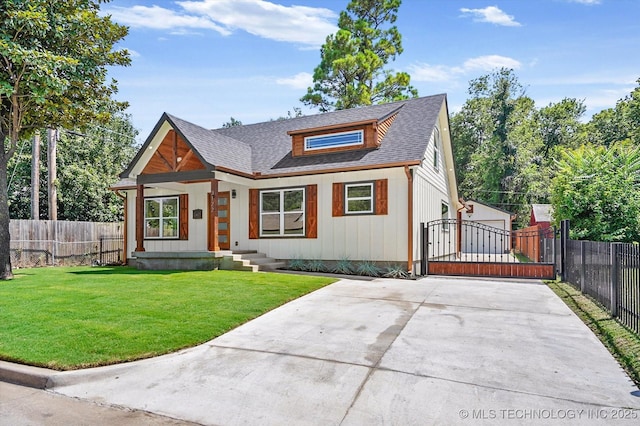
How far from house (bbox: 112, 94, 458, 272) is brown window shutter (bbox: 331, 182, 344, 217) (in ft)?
0.11

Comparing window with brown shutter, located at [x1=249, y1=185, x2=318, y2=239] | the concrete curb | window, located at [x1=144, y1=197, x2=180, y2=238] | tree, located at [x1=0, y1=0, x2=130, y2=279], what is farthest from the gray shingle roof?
the concrete curb

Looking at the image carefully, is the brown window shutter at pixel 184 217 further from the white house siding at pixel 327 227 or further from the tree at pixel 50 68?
the tree at pixel 50 68

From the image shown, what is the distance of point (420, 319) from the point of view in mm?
6461

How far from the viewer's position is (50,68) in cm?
986

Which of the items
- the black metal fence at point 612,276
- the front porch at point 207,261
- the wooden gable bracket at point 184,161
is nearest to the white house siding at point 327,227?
the front porch at point 207,261

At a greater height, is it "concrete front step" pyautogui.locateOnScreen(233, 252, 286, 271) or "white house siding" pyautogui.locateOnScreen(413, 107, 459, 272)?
"white house siding" pyautogui.locateOnScreen(413, 107, 459, 272)

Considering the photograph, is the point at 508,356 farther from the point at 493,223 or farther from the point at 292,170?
the point at 493,223

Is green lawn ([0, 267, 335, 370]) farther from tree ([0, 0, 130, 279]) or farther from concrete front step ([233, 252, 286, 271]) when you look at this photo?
tree ([0, 0, 130, 279])

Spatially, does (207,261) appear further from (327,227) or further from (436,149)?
(436,149)

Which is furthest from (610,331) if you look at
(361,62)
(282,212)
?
(361,62)

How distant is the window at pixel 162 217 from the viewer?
52.0 feet

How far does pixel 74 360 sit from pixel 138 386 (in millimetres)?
1001

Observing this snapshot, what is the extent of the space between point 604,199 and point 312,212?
9.95 m

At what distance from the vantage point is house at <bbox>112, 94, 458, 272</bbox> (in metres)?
12.2
